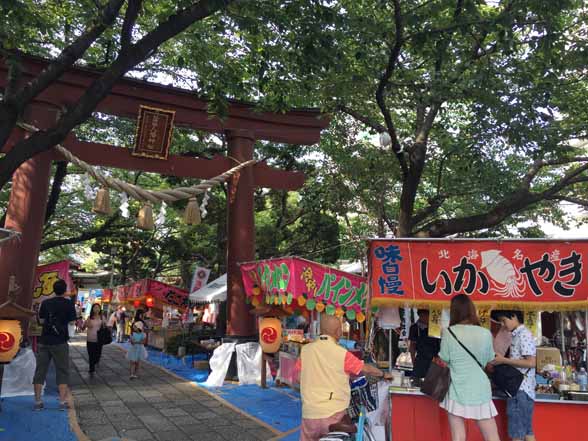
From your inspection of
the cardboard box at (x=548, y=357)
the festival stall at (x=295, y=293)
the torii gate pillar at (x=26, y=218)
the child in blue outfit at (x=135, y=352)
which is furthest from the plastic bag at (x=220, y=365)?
the cardboard box at (x=548, y=357)

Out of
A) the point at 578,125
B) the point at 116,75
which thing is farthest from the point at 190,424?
the point at 578,125

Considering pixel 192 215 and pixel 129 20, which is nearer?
pixel 129 20

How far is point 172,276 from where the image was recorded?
40812 mm

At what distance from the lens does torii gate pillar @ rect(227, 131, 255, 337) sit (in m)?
11.5

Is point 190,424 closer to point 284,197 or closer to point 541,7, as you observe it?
point 541,7

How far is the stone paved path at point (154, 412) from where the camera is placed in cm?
666

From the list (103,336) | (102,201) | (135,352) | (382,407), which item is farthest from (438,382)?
(103,336)

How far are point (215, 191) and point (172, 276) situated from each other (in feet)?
78.1

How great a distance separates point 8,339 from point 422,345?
22.3ft

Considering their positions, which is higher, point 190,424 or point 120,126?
point 120,126

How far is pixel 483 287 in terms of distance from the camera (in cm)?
591

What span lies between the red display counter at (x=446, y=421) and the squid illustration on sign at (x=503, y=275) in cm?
130

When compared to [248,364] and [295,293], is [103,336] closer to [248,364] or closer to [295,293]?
[248,364]

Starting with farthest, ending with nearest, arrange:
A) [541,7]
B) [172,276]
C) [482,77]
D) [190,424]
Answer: [172,276] < [482,77] < [190,424] < [541,7]
